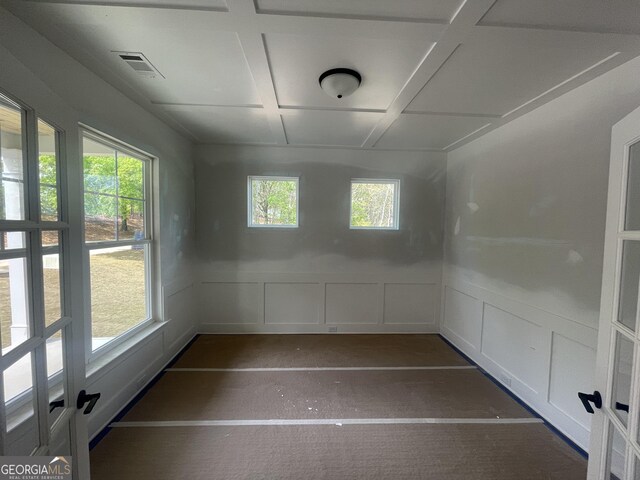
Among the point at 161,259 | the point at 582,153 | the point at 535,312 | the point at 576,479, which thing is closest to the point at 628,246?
the point at 582,153

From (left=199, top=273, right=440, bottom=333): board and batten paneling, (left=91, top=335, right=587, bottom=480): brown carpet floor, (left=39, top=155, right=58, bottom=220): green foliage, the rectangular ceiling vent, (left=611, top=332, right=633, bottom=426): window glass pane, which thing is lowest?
(left=91, top=335, right=587, bottom=480): brown carpet floor

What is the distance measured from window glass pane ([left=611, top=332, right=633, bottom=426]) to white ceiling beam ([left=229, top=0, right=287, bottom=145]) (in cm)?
214

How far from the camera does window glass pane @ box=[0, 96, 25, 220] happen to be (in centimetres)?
81

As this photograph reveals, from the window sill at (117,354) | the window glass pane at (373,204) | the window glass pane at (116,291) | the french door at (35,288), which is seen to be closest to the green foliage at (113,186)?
the window glass pane at (116,291)

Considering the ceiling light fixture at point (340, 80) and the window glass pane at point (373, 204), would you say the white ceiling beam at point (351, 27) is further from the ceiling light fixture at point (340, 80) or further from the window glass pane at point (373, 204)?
the window glass pane at point (373, 204)

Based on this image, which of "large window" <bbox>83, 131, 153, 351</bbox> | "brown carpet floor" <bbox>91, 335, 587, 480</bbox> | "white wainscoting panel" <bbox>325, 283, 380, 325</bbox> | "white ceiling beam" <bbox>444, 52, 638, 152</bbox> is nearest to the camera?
"white ceiling beam" <bbox>444, 52, 638, 152</bbox>

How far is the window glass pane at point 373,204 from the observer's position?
11.4 feet

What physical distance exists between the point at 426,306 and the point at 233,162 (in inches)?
130

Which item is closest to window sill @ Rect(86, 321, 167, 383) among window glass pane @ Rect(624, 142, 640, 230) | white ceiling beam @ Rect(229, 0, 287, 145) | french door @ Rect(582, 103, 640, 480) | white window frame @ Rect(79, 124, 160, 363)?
white window frame @ Rect(79, 124, 160, 363)

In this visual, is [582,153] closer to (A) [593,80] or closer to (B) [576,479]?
(A) [593,80]

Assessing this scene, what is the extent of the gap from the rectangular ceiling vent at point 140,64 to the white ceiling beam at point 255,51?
642 mm

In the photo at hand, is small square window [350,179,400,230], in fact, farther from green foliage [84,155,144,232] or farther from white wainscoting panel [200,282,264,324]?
green foliage [84,155,144,232]

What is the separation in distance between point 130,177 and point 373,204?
2.77 metres

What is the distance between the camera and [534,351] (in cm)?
207
